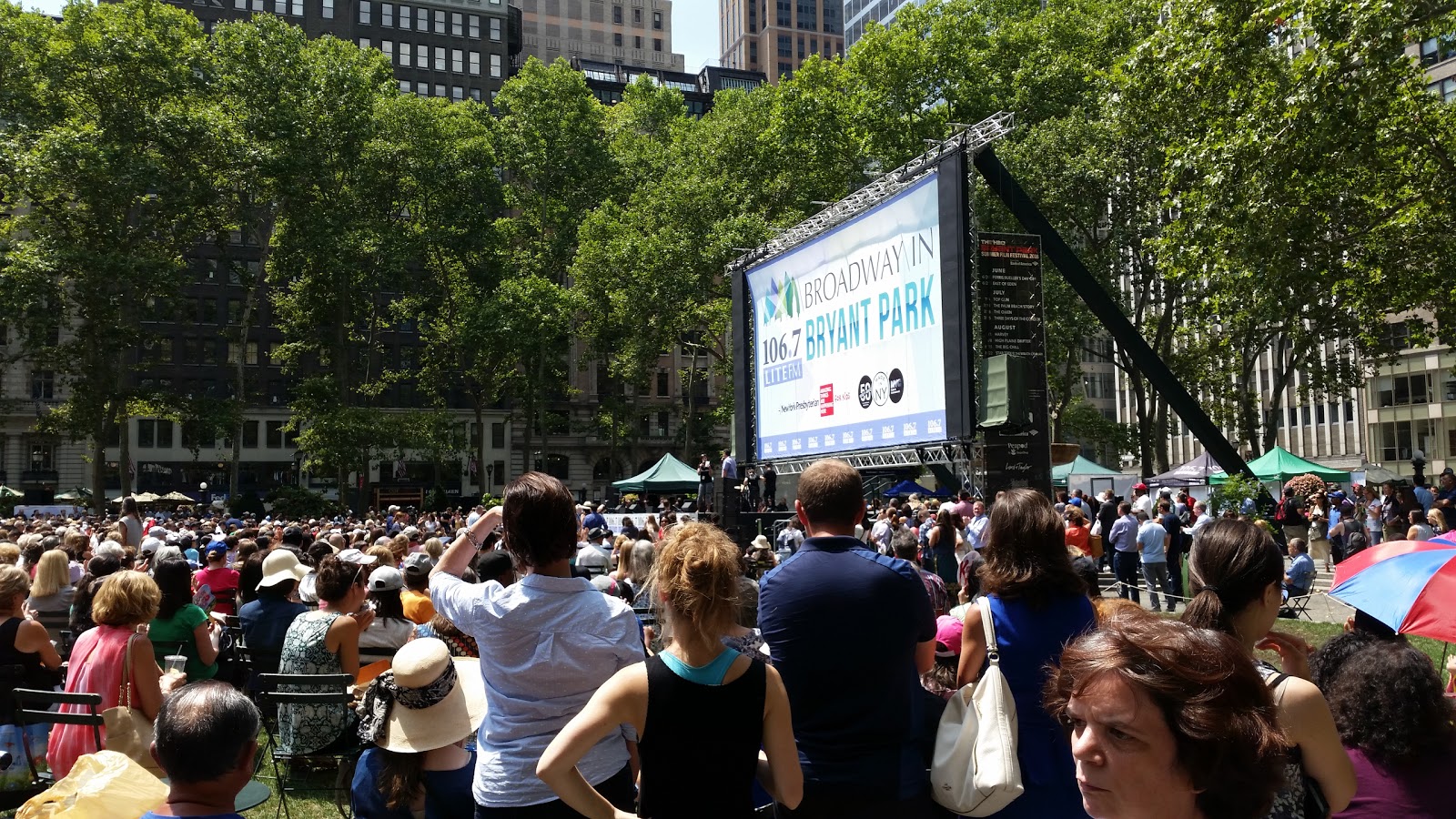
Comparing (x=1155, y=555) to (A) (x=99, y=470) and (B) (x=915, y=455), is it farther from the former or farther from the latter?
(A) (x=99, y=470)

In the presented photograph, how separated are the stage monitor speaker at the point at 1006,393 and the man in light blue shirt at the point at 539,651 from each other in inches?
565

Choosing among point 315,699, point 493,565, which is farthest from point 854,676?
point 315,699

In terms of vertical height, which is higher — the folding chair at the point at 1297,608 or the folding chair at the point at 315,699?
the folding chair at the point at 315,699

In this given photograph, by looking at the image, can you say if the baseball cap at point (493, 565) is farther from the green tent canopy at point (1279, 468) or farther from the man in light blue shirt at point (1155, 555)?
the green tent canopy at point (1279, 468)

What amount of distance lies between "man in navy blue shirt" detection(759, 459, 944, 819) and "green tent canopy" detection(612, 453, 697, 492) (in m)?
32.2

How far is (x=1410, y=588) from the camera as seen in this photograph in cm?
464

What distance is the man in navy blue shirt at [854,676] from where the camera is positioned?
3320mm

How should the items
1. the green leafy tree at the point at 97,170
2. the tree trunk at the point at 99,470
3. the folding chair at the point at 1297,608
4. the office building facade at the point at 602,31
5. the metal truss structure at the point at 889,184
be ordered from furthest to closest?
the office building facade at the point at 602,31 < the tree trunk at the point at 99,470 < the green leafy tree at the point at 97,170 < the metal truss structure at the point at 889,184 < the folding chair at the point at 1297,608

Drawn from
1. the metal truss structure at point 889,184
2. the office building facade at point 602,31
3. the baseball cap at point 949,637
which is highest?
the office building facade at point 602,31

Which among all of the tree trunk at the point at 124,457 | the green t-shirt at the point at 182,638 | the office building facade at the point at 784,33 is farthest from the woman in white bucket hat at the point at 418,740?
the office building facade at the point at 784,33

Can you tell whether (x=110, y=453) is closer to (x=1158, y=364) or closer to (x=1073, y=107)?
(x=1073, y=107)

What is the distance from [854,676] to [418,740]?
1475 millimetres

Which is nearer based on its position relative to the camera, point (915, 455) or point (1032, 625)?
point (1032, 625)

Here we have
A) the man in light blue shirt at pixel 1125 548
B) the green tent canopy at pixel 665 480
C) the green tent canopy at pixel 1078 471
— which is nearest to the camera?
the man in light blue shirt at pixel 1125 548
